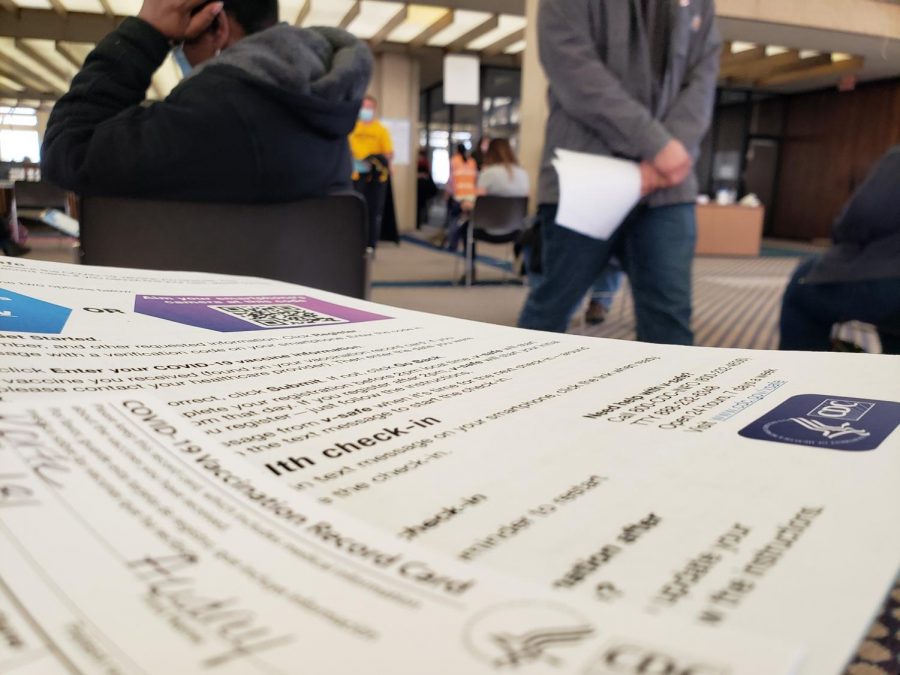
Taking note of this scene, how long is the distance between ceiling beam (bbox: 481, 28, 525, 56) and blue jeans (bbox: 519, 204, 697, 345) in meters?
7.28

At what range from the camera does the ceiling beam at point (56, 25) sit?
0.79m

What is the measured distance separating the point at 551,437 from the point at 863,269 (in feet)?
4.51

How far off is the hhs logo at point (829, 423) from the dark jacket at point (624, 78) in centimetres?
98

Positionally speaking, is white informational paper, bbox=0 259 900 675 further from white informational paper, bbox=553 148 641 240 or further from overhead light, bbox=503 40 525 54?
overhead light, bbox=503 40 525 54

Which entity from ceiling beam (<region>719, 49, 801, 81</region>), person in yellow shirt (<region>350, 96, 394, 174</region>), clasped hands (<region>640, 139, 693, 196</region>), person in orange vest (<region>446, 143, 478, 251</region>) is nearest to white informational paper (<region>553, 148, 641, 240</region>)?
clasped hands (<region>640, 139, 693, 196</region>)

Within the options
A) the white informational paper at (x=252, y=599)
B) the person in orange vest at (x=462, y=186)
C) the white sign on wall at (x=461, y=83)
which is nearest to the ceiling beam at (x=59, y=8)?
the white informational paper at (x=252, y=599)

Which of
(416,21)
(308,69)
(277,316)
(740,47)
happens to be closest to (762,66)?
(740,47)

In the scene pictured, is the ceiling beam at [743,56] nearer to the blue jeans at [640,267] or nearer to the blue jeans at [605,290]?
the blue jeans at [605,290]

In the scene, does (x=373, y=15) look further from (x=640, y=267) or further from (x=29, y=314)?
(x=29, y=314)

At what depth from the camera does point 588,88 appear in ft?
3.95

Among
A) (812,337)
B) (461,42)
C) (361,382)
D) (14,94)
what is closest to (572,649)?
(361,382)

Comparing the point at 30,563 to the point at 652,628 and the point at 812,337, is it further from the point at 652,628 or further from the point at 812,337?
the point at 812,337

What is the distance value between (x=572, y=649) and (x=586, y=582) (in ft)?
0.08

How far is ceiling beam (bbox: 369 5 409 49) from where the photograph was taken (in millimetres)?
7430
